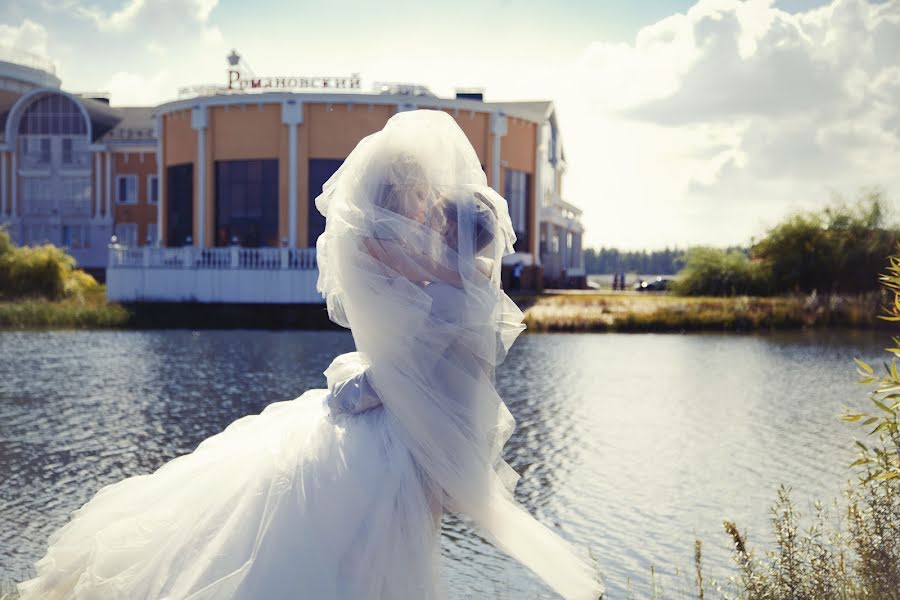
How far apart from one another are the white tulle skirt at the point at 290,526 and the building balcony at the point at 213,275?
81.0 feet

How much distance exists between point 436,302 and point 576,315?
23.3 m

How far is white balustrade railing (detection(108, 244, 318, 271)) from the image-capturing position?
28.8 meters

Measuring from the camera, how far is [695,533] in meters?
7.29

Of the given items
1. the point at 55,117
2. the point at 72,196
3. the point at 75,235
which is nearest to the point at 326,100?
the point at 72,196

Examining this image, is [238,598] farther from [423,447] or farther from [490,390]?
[490,390]

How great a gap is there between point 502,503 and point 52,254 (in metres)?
28.7

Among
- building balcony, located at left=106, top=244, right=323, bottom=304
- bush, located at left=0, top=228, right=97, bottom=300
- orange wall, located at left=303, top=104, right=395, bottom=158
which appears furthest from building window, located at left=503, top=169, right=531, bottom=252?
bush, located at left=0, top=228, right=97, bottom=300

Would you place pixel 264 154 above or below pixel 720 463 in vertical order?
above

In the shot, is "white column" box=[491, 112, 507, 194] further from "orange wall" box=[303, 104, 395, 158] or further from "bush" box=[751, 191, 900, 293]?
"bush" box=[751, 191, 900, 293]

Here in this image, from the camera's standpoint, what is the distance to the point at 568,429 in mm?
11664

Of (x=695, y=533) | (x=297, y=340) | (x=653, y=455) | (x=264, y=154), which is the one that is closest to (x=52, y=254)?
(x=264, y=154)

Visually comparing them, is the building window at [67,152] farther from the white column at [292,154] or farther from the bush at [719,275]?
the bush at [719,275]

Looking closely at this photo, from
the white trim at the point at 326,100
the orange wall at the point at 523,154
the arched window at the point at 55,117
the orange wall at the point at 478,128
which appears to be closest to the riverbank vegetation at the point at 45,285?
the white trim at the point at 326,100

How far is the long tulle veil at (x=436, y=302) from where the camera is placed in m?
3.14
